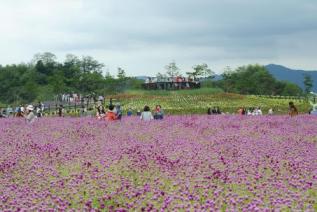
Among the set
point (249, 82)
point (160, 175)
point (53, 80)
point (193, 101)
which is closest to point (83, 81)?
point (53, 80)

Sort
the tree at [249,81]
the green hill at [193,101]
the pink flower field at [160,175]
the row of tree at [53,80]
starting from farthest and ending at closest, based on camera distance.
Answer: the tree at [249,81], the row of tree at [53,80], the green hill at [193,101], the pink flower field at [160,175]

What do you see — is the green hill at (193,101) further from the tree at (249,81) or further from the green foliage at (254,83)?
the green foliage at (254,83)

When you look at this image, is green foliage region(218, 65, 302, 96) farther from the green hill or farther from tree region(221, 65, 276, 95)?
the green hill

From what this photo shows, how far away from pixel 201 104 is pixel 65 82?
70.5 m

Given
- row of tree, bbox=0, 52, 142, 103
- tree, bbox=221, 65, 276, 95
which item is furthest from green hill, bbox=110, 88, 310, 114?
tree, bbox=221, 65, 276, 95

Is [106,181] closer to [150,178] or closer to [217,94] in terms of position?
[150,178]

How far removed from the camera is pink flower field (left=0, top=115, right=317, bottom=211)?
230 inches

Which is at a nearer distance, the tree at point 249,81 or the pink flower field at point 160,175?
the pink flower field at point 160,175

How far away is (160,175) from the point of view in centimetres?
793

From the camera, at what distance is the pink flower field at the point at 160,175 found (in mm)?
5836

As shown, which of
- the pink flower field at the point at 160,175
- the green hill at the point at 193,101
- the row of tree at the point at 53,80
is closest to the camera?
the pink flower field at the point at 160,175

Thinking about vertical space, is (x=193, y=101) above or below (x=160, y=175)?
below

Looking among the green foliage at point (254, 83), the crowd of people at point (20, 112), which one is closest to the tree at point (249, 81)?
the green foliage at point (254, 83)

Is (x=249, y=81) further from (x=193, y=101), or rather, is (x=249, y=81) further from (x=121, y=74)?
(x=193, y=101)
